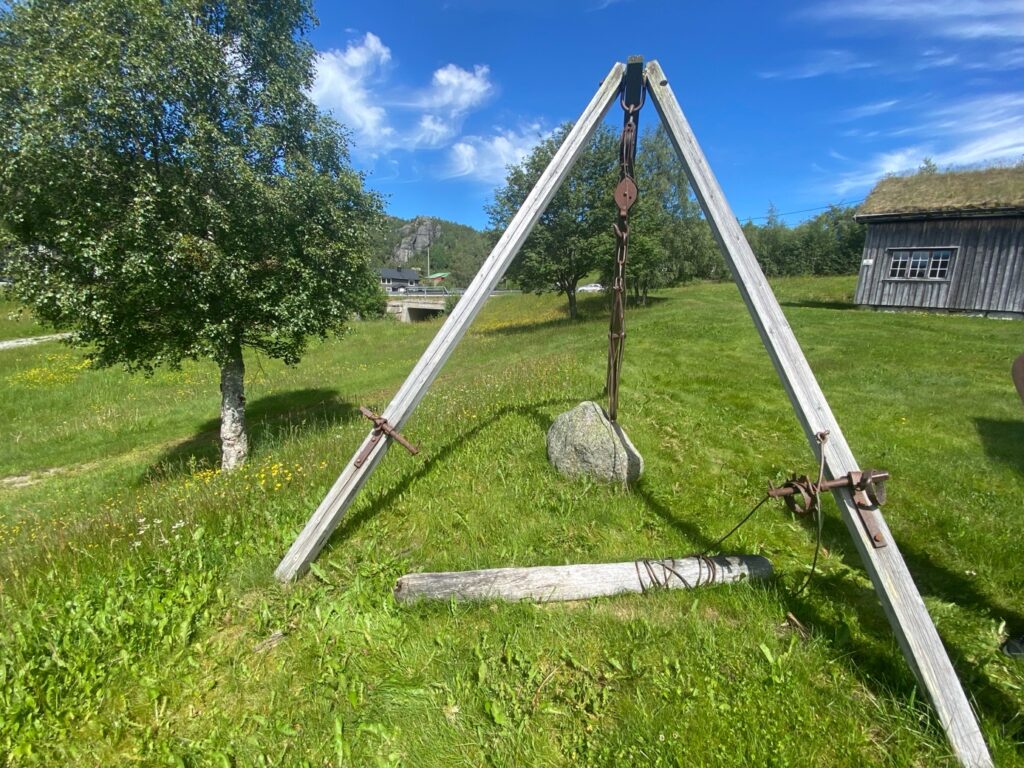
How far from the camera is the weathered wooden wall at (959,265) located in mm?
18641

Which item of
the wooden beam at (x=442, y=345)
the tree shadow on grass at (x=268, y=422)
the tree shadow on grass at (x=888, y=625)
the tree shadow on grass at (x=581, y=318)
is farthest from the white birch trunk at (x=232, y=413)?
the tree shadow on grass at (x=581, y=318)

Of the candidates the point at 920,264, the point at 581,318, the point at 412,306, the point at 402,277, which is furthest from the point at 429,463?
the point at 402,277

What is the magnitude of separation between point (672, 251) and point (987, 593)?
31.5 m

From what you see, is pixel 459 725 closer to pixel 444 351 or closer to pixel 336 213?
pixel 444 351

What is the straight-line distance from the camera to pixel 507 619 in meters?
3.40

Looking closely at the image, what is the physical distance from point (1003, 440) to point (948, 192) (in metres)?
19.9

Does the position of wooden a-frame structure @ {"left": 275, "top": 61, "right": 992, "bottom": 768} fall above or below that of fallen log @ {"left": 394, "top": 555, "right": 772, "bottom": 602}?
above

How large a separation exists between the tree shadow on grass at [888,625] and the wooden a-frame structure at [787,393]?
0.70ft

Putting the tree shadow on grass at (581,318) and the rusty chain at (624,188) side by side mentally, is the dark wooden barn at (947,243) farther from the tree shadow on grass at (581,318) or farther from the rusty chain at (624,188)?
the rusty chain at (624,188)

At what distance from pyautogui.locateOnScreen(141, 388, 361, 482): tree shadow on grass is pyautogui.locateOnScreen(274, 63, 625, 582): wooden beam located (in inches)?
250

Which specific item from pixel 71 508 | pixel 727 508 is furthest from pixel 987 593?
pixel 71 508

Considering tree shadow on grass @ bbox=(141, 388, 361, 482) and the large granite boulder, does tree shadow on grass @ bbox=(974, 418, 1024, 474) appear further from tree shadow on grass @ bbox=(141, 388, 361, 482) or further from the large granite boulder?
tree shadow on grass @ bbox=(141, 388, 361, 482)

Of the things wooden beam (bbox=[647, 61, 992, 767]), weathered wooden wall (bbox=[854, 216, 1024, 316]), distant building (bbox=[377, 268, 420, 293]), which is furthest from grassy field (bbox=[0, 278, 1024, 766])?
distant building (bbox=[377, 268, 420, 293])

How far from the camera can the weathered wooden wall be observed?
18.6 m
